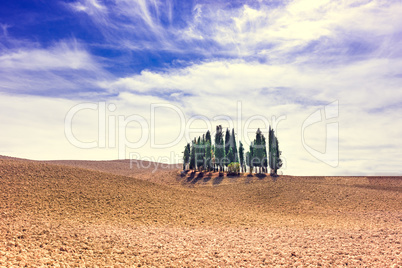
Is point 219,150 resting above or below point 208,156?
above

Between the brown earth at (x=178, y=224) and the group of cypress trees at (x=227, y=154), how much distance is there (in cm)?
2140

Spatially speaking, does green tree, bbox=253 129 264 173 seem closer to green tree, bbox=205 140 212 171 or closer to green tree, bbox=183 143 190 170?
green tree, bbox=205 140 212 171

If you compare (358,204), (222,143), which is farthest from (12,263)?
(222,143)

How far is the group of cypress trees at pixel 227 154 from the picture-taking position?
55656mm

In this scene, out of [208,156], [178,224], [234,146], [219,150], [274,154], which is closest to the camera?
[178,224]

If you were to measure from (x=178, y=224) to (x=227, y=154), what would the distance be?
41206mm

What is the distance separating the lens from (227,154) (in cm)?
6012

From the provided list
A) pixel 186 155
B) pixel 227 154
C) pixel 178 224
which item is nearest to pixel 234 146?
pixel 227 154

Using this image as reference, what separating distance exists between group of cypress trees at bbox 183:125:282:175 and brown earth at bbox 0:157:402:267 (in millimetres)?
21402

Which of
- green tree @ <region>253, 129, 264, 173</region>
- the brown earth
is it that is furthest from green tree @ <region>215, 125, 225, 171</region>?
the brown earth

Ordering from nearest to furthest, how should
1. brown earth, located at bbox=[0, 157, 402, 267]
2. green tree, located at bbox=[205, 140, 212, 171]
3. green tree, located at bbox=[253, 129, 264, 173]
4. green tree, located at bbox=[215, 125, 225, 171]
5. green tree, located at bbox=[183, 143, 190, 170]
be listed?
brown earth, located at bbox=[0, 157, 402, 267], green tree, located at bbox=[253, 129, 264, 173], green tree, located at bbox=[215, 125, 225, 171], green tree, located at bbox=[205, 140, 212, 171], green tree, located at bbox=[183, 143, 190, 170]

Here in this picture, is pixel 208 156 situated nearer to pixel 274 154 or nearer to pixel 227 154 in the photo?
pixel 227 154

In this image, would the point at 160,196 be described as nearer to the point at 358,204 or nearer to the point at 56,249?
the point at 56,249

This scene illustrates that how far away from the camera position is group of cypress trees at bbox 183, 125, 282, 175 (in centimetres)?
5566
